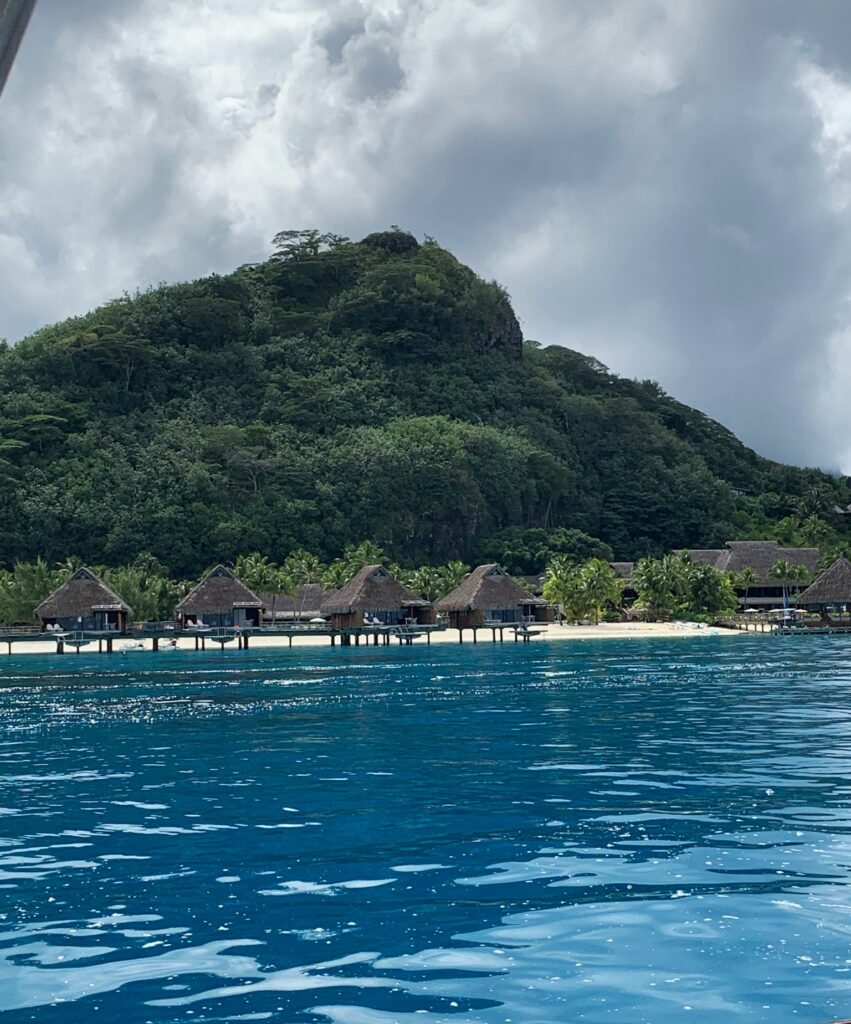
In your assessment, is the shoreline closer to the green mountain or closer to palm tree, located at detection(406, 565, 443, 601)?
palm tree, located at detection(406, 565, 443, 601)

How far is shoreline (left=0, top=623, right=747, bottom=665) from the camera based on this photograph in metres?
57.8

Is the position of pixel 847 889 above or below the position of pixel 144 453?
below

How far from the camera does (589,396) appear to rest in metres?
129

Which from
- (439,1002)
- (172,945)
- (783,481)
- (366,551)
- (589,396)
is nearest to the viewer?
(439,1002)

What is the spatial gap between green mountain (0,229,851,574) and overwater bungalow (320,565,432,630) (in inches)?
1030

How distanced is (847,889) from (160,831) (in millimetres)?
6874

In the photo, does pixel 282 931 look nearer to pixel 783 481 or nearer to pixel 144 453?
pixel 144 453

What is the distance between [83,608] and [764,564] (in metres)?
46.5

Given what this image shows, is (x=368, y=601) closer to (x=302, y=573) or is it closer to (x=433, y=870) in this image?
(x=302, y=573)

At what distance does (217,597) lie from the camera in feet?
199

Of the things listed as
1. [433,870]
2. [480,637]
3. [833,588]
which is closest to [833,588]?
[833,588]

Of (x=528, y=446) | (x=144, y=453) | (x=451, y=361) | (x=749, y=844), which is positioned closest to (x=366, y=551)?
(x=144, y=453)

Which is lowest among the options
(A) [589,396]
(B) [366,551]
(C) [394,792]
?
(C) [394,792]

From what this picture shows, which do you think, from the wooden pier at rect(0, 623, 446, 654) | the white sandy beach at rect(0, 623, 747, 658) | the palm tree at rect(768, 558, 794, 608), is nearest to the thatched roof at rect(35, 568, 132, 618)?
the wooden pier at rect(0, 623, 446, 654)
